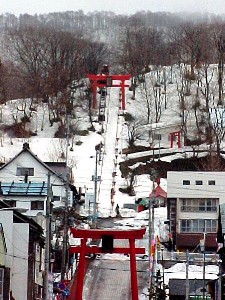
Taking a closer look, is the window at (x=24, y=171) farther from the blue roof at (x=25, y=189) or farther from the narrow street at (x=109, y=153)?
the narrow street at (x=109, y=153)

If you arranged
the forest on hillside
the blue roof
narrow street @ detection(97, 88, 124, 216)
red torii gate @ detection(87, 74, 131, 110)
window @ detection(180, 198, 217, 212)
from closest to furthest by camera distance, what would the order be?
the blue roof, window @ detection(180, 198, 217, 212), narrow street @ detection(97, 88, 124, 216), red torii gate @ detection(87, 74, 131, 110), the forest on hillside

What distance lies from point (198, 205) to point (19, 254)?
16.6m

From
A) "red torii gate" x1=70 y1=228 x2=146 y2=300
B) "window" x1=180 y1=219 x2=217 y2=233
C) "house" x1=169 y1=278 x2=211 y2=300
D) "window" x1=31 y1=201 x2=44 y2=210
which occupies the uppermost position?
"red torii gate" x1=70 y1=228 x2=146 y2=300

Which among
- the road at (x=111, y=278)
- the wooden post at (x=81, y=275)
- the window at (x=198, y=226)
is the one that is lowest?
the window at (x=198, y=226)

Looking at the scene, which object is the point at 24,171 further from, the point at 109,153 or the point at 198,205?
the point at 109,153

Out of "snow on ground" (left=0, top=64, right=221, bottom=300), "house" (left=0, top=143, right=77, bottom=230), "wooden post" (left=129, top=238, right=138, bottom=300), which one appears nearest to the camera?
"wooden post" (left=129, top=238, right=138, bottom=300)

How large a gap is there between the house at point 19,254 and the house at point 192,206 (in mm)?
13298

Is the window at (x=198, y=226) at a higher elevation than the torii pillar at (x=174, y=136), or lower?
lower

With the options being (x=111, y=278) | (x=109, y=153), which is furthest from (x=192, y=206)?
(x=109, y=153)

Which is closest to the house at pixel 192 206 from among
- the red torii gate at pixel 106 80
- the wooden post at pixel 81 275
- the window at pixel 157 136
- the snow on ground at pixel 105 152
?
the snow on ground at pixel 105 152

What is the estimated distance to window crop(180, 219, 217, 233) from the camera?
34906 millimetres

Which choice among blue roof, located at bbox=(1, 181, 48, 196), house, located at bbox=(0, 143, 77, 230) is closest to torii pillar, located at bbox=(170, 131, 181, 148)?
house, located at bbox=(0, 143, 77, 230)

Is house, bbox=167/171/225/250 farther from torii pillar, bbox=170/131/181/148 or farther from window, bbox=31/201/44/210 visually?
torii pillar, bbox=170/131/181/148

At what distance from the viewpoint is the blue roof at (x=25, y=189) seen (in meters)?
34.3
